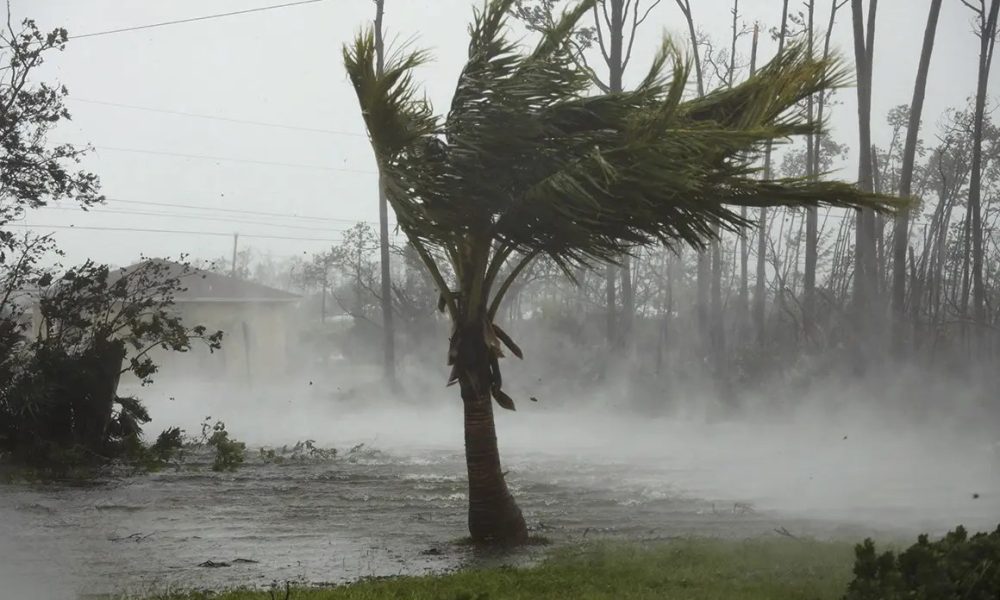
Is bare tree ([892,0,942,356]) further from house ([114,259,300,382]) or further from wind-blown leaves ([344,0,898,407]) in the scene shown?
house ([114,259,300,382])

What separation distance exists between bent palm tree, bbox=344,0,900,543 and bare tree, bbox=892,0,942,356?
17.2 meters

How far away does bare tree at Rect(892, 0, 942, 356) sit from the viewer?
1097 inches

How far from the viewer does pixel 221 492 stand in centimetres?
1504

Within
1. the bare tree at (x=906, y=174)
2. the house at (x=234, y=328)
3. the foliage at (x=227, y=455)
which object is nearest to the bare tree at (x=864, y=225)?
the bare tree at (x=906, y=174)

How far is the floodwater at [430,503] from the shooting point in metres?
10.6

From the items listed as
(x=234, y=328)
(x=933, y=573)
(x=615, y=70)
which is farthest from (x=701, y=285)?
(x=933, y=573)

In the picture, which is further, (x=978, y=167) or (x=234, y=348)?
(x=234, y=348)

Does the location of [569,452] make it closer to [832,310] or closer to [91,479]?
[91,479]

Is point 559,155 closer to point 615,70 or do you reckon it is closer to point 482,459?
point 482,459

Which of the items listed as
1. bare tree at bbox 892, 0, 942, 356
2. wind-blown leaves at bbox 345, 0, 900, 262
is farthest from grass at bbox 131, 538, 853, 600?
bare tree at bbox 892, 0, 942, 356

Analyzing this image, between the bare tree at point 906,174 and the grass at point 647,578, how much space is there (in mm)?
18745

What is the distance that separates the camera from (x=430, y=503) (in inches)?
581

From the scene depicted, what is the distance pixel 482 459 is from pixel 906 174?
20155 millimetres

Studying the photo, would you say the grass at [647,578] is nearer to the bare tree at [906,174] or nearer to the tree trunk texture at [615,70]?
the bare tree at [906,174]
